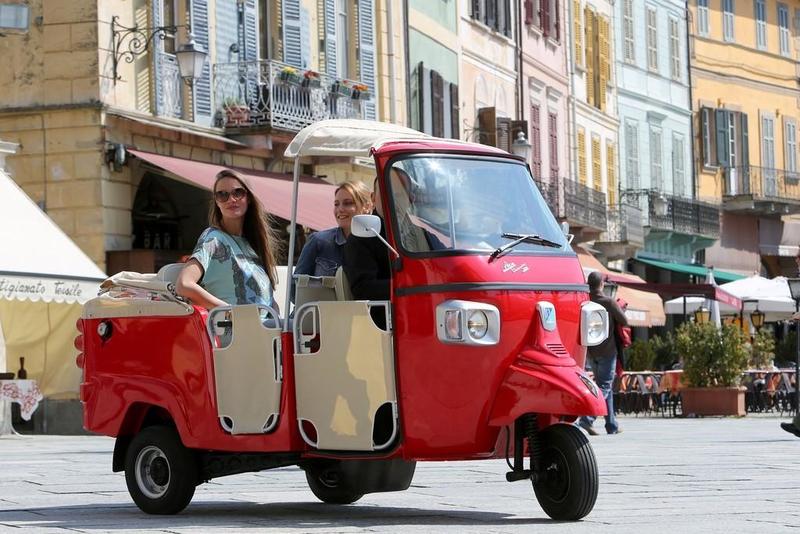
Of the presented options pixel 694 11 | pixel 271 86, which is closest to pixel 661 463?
pixel 271 86

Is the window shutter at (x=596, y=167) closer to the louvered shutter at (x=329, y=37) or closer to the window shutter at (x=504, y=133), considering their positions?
the window shutter at (x=504, y=133)

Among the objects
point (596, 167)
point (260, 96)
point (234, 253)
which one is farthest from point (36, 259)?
point (596, 167)

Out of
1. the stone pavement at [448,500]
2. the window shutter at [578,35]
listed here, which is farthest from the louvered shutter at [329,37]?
the window shutter at [578,35]

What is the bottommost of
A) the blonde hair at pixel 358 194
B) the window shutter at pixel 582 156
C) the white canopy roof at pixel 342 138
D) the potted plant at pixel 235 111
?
the blonde hair at pixel 358 194

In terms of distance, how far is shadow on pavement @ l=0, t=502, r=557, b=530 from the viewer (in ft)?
29.6

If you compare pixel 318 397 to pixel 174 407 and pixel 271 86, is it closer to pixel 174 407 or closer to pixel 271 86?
pixel 174 407

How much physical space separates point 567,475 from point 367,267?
1.42m

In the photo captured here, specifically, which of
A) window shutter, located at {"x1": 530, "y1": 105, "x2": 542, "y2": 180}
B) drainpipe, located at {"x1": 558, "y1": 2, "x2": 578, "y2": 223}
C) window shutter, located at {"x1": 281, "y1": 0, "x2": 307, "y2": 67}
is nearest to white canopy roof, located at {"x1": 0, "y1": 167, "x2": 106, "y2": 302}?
window shutter, located at {"x1": 281, "y1": 0, "x2": 307, "y2": 67}

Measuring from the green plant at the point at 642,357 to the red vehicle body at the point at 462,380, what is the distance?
23.3 metres

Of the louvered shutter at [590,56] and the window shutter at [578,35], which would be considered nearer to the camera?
the window shutter at [578,35]

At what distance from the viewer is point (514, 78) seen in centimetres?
4200

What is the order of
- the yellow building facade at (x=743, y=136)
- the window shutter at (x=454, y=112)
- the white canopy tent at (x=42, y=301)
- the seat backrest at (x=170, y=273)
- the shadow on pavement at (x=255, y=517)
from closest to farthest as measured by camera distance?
the shadow on pavement at (x=255, y=517)
the seat backrest at (x=170, y=273)
the white canopy tent at (x=42, y=301)
the window shutter at (x=454, y=112)
the yellow building facade at (x=743, y=136)

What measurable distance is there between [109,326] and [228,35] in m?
18.0

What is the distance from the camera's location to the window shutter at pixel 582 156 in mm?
46656
